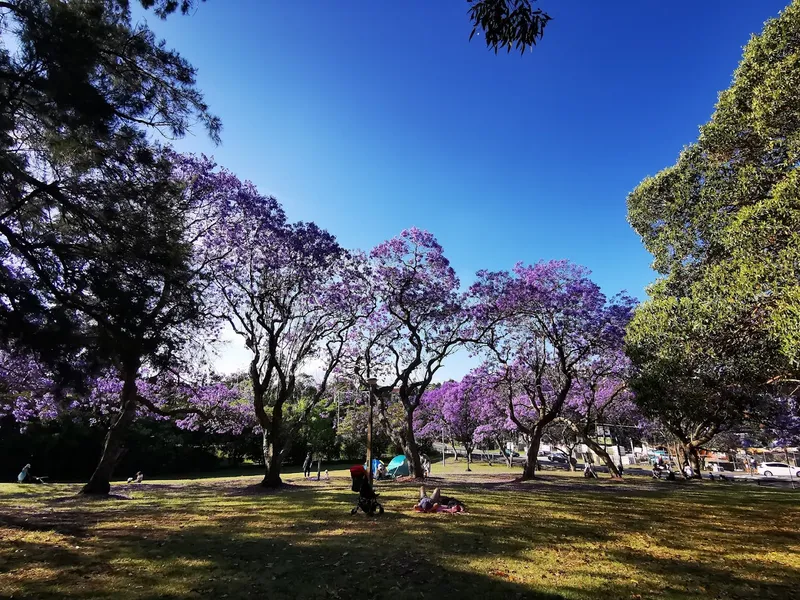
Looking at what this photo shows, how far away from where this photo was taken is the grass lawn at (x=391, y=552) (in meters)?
4.93

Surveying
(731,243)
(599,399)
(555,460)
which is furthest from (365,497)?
(555,460)

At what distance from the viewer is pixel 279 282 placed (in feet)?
51.4

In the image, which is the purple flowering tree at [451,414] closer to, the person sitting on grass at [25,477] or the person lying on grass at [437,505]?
the person lying on grass at [437,505]

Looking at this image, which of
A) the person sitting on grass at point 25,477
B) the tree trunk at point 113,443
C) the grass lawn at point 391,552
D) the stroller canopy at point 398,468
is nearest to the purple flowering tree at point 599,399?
the stroller canopy at point 398,468

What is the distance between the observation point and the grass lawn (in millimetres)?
4930

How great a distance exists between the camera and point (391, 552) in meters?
6.50

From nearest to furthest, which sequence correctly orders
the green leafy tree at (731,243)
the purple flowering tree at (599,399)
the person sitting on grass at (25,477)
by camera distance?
the green leafy tree at (731,243) < the person sitting on grass at (25,477) < the purple flowering tree at (599,399)

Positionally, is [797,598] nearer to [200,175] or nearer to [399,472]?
[200,175]

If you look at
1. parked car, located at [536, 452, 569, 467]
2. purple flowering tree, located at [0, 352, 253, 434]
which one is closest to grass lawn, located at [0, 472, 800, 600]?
purple flowering tree, located at [0, 352, 253, 434]

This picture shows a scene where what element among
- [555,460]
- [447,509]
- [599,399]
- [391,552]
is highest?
[599,399]

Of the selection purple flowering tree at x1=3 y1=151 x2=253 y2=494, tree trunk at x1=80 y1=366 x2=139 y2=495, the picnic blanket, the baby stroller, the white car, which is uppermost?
purple flowering tree at x1=3 y1=151 x2=253 y2=494

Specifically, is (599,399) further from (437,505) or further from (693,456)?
(437,505)

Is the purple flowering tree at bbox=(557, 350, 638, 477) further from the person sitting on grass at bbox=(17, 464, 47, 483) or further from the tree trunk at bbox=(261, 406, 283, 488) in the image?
the person sitting on grass at bbox=(17, 464, 47, 483)

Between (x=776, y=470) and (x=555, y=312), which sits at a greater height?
(x=555, y=312)
